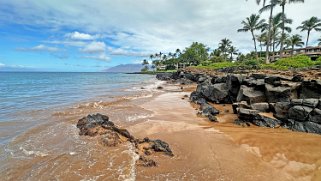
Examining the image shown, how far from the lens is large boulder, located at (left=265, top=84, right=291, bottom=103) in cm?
1371

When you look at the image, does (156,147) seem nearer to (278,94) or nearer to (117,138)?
(117,138)

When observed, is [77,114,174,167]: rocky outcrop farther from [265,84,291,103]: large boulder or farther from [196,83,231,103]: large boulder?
[196,83,231,103]: large boulder

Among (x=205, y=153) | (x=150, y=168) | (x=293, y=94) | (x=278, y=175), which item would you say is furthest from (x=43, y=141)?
(x=293, y=94)

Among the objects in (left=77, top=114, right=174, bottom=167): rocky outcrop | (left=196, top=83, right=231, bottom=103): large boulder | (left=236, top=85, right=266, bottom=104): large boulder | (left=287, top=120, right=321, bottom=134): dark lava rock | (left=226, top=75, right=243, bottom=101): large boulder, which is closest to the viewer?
(left=77, top=114, right=174, bottom=167): rocky outcrop

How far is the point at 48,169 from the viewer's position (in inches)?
270

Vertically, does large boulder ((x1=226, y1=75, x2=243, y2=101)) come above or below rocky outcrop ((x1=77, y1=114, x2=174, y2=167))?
above

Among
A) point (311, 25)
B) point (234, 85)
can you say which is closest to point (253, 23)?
point (311, 25)

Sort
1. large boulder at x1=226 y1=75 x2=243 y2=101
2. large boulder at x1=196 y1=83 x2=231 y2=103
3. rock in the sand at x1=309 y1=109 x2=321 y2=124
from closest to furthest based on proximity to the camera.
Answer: rock in the sand at x1=309 y1=109 x2=321 y2=124, large boulder at x1=226 y1=75 x2=243 y2=101, large boulder at x1=196 y1=83 x2=231 y2=103

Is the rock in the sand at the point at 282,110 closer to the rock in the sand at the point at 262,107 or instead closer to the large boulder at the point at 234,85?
the rock in the sand at the point at 262,107

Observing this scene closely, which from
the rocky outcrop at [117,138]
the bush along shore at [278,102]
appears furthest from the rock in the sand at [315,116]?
the rocky outcrop at [117,138]

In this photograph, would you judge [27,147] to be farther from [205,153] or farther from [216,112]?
[216,112]

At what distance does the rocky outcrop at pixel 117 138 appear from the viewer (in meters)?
7.93

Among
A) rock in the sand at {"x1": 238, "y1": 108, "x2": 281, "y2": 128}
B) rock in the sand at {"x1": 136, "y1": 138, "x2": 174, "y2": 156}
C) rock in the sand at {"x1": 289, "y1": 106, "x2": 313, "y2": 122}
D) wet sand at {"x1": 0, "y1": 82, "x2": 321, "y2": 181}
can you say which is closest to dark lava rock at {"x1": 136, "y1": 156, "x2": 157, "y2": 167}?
wet sand at {"x1": 0, "y1": 82, "x2": 321, "y2": 181}

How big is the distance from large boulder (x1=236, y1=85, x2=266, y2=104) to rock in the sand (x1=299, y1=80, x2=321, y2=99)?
7.28 ft
